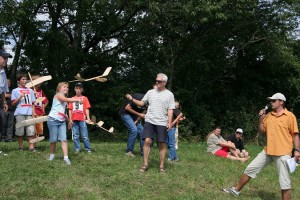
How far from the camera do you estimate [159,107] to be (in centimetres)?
782

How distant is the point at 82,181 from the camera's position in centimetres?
685

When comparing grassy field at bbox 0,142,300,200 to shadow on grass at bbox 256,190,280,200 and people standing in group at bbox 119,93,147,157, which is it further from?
people standing in group at bbox 119,93,147,157

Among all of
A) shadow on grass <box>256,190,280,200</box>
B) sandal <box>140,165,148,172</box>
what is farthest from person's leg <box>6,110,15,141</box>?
shadow on grass <box>256,190,280,200</box>

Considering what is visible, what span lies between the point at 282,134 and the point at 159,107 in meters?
2.30

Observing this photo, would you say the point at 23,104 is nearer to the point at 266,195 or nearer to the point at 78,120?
the point at 78,120

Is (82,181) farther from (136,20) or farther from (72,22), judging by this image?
(136,20)

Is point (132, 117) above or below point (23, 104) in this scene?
below

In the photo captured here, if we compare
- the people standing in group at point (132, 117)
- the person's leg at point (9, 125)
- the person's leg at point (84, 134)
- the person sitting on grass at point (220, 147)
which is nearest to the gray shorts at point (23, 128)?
the person's leg at point (84, 134)

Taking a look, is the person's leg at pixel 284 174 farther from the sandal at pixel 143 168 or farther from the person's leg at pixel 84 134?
the person's leg at pixel 84 134

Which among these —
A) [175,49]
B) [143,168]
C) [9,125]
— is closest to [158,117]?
[143,168]

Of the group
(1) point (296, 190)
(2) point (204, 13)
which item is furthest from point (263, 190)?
(2) point (204, 13)

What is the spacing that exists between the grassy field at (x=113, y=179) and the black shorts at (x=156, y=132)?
67 centimetres

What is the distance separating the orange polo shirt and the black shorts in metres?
1.96

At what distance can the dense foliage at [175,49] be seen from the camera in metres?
17.8
